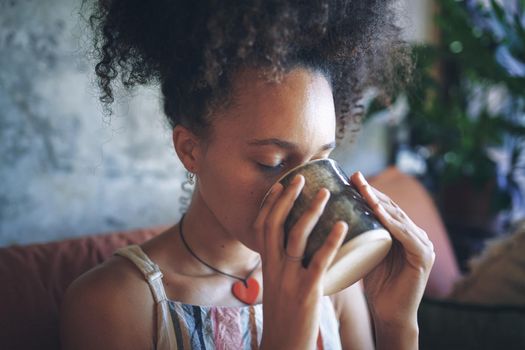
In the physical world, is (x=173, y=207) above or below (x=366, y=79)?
below

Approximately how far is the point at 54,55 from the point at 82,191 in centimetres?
39

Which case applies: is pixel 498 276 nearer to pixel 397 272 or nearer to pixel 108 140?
pixel 397 272

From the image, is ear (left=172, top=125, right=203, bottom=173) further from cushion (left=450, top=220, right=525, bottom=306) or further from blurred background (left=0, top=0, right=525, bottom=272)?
cushion (left=450, top=220, right=525, bottom=306)

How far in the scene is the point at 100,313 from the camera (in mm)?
863

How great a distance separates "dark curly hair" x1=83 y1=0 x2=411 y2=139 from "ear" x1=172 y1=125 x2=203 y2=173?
2 centimetres

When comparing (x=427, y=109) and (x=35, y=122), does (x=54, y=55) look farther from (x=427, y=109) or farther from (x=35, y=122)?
(x=427, y=109)

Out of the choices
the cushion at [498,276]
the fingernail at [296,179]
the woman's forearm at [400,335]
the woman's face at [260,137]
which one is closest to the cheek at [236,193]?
the woman's face at [260,137]

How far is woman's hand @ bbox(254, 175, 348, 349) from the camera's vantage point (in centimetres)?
71

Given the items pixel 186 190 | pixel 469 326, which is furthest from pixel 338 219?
pixel 469 326

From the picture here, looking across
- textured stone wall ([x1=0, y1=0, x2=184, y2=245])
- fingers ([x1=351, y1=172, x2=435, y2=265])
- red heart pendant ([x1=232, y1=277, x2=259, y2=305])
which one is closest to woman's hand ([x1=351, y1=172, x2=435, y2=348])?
fingers ([x1=351, y1=172, x2=435, y2=265])

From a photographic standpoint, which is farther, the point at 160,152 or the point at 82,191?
the point at 160,152

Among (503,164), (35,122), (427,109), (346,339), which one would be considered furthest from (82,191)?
(503,164)

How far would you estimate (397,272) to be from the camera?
895 mm

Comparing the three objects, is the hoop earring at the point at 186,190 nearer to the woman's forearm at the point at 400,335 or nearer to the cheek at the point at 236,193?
the cheek at the point at 236,193
